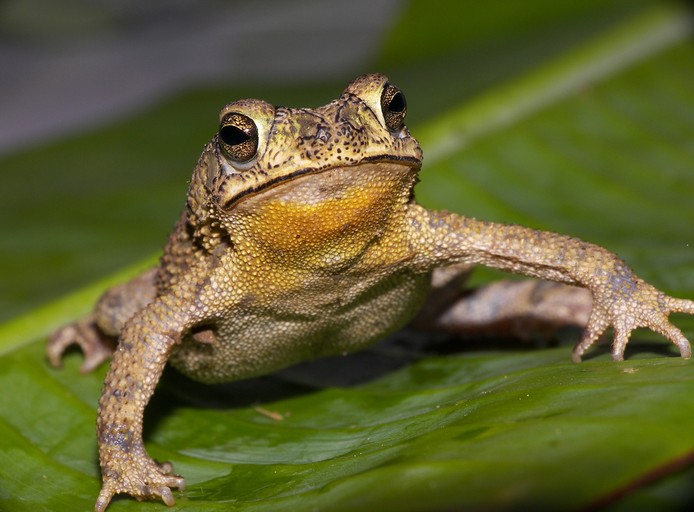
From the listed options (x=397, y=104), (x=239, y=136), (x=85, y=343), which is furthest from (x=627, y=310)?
(x=85, y=343)

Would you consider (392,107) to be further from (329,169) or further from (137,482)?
(137,482)

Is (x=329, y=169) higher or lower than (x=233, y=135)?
lower

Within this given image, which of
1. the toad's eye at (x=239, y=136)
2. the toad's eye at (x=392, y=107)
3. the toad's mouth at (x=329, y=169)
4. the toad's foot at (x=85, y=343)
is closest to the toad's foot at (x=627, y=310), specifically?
the toad's mouth at (x=329, y=169)

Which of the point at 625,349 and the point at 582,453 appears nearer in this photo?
the point at 582,453

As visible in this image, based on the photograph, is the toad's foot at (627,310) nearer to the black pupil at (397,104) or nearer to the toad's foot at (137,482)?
the black pupil at (397,104)

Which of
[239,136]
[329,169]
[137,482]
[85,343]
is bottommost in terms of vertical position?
[137,482]

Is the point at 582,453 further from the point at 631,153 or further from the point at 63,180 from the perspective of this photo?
the point at 63,180

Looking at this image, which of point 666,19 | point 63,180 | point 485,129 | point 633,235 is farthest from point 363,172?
point 666,19
